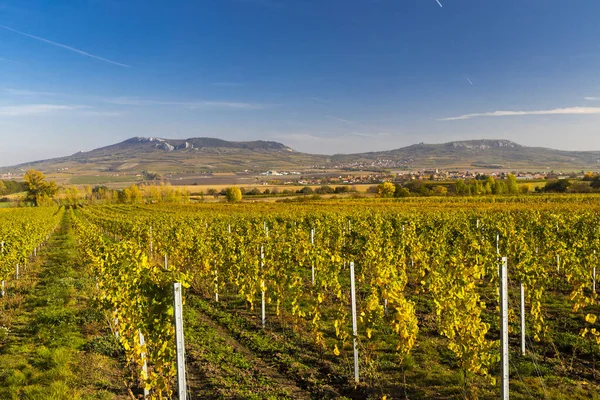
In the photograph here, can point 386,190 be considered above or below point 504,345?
below

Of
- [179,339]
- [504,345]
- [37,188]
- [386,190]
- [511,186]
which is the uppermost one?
[37,188]

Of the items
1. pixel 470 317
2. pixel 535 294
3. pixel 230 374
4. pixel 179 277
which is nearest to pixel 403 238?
pixel 535 294

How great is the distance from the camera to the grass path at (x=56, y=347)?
21.8ft

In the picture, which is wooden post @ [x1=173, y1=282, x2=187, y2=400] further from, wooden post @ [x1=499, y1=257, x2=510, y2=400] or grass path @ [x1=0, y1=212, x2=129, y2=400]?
wooden post @ [x1=499, y1=257, x2=510, y2=400]

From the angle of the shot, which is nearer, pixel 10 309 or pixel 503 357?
pixel 503 357

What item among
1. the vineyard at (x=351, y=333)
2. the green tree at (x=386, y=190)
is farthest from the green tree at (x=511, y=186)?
the vineyard at (x=351, y=333)

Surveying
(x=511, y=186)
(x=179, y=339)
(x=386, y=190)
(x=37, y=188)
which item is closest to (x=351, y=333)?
(x=179, y=339)

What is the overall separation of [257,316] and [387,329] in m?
3.71

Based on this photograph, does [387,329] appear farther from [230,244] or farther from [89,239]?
[89,239]

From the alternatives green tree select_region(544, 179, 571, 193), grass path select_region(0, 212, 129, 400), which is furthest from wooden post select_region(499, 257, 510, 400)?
green tree select_region(544, 179, 571, 193)

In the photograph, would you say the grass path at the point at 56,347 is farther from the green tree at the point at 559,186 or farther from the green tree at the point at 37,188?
the green tree at the point at 37,188

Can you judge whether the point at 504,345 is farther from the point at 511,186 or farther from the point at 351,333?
the point at 511,186

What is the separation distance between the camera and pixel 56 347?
8.49 m

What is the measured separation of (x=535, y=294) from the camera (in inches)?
314
